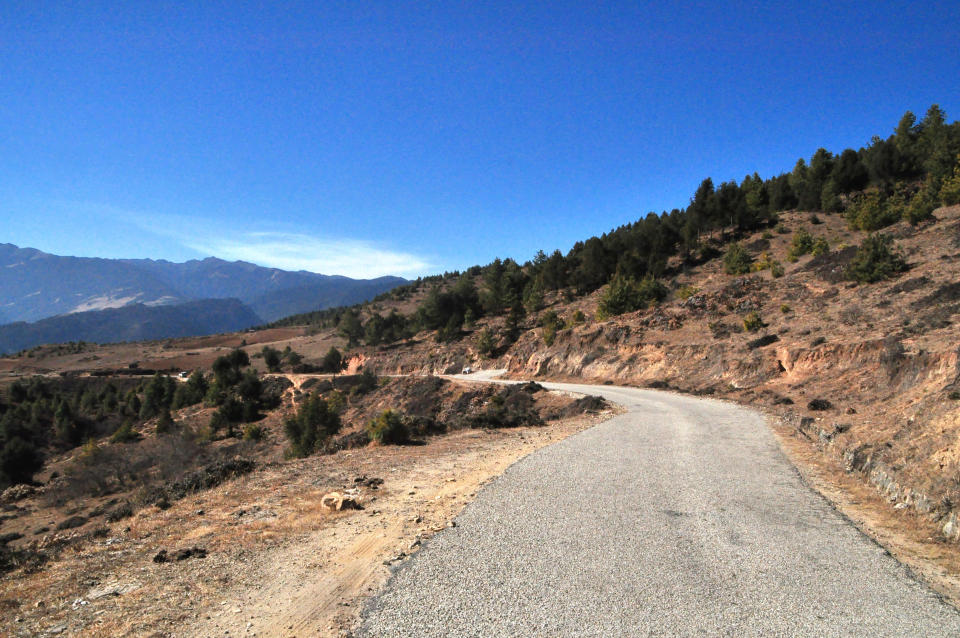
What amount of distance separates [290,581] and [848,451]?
36.3 feet

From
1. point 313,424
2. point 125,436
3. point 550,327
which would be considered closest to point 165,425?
point 125,436

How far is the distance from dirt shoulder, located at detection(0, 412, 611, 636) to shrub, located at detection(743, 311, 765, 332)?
23.7 metres

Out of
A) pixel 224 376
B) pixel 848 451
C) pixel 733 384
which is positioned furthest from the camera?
pixel 224 376

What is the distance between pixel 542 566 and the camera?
17.7 feet

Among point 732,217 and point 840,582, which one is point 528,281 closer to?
point 732,217

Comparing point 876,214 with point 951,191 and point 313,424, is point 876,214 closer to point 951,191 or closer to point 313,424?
point 951,191

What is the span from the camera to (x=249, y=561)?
5.95 metres

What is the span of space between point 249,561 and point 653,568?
5.19 meters

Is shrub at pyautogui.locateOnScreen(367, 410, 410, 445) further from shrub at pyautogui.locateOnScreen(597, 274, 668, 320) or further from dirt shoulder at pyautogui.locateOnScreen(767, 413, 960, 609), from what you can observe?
shrub at pyautogui.locateOnScreen(597, 274, 668, 320)

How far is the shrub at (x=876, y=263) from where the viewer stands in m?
26.9

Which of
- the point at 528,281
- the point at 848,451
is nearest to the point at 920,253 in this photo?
the point at 848,451

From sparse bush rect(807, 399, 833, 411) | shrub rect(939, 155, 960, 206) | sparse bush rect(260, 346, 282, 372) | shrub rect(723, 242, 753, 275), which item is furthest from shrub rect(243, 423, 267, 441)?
shrub rect(939, 155, 960, 206)

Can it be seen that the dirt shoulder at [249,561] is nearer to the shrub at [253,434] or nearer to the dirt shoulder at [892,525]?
the dirt shoulder at [892,525]

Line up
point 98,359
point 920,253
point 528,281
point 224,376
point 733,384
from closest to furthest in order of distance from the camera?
point 733,384
point 920,253
point 224,376
point 528,281
point 98,359
